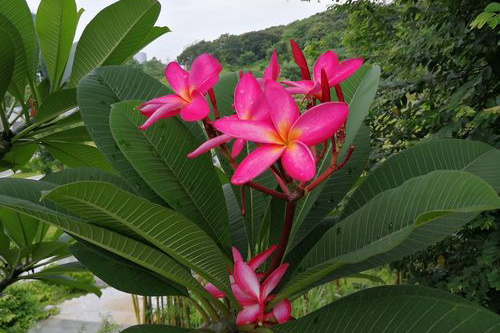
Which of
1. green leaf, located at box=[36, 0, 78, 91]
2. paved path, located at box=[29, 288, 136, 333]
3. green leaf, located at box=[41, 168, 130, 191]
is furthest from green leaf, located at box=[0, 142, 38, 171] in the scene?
paved path, located at box=[29, 288, 136, 333]

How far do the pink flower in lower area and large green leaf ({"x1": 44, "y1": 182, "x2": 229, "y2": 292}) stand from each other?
0.06 ft

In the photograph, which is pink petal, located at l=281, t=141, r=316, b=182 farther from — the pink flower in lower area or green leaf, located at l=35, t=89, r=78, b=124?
green leaf, located at l=35, t=89, r=78, b=124

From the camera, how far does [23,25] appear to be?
719 mm

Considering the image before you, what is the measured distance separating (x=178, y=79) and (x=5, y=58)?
30 cm

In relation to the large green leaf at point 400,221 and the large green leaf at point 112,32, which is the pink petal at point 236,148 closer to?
the large green leaf at point 400,221

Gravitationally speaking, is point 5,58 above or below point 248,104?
above

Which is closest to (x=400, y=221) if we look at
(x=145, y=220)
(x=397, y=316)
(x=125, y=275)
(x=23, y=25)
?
(x=397, y=316)

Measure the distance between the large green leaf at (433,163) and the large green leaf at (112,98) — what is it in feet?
0.77

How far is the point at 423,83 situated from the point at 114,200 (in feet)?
3.97

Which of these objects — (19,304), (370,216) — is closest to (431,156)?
(370,216)

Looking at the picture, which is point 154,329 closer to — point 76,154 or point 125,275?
point 125,275

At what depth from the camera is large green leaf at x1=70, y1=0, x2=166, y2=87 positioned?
2.38 feet

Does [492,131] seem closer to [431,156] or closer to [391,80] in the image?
[391,80]

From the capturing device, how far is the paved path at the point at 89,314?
3.42m
